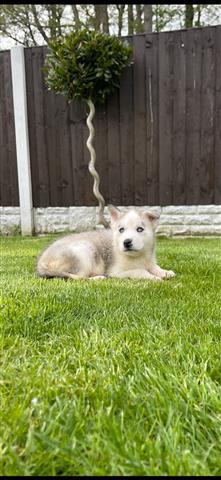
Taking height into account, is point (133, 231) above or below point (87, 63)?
below

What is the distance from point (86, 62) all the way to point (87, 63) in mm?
→ 25

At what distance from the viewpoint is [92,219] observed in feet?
22.5

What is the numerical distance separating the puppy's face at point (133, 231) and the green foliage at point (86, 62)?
316 cm

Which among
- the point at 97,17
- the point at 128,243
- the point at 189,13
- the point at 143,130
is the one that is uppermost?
the point at 189,13

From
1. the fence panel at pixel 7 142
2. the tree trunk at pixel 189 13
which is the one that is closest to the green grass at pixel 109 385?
the fence panel at pixel 7 142

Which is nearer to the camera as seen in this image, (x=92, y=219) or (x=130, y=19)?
(x=92, y=219)

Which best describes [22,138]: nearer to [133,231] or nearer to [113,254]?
[113,254]

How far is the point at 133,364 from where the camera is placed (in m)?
1.31

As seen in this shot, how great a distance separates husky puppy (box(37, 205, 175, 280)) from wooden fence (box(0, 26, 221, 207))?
322 cm

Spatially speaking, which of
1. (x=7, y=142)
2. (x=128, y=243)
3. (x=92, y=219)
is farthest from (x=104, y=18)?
(x=128, y=243)

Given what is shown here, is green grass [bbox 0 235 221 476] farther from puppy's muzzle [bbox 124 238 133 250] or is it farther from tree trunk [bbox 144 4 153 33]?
tree trunk [bbox 144 4 153 33]

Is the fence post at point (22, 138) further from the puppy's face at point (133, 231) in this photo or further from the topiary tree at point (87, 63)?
the puppy's face at point (133, 231)

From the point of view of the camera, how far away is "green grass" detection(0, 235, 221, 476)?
86cm

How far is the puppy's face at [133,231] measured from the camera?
3164mm
